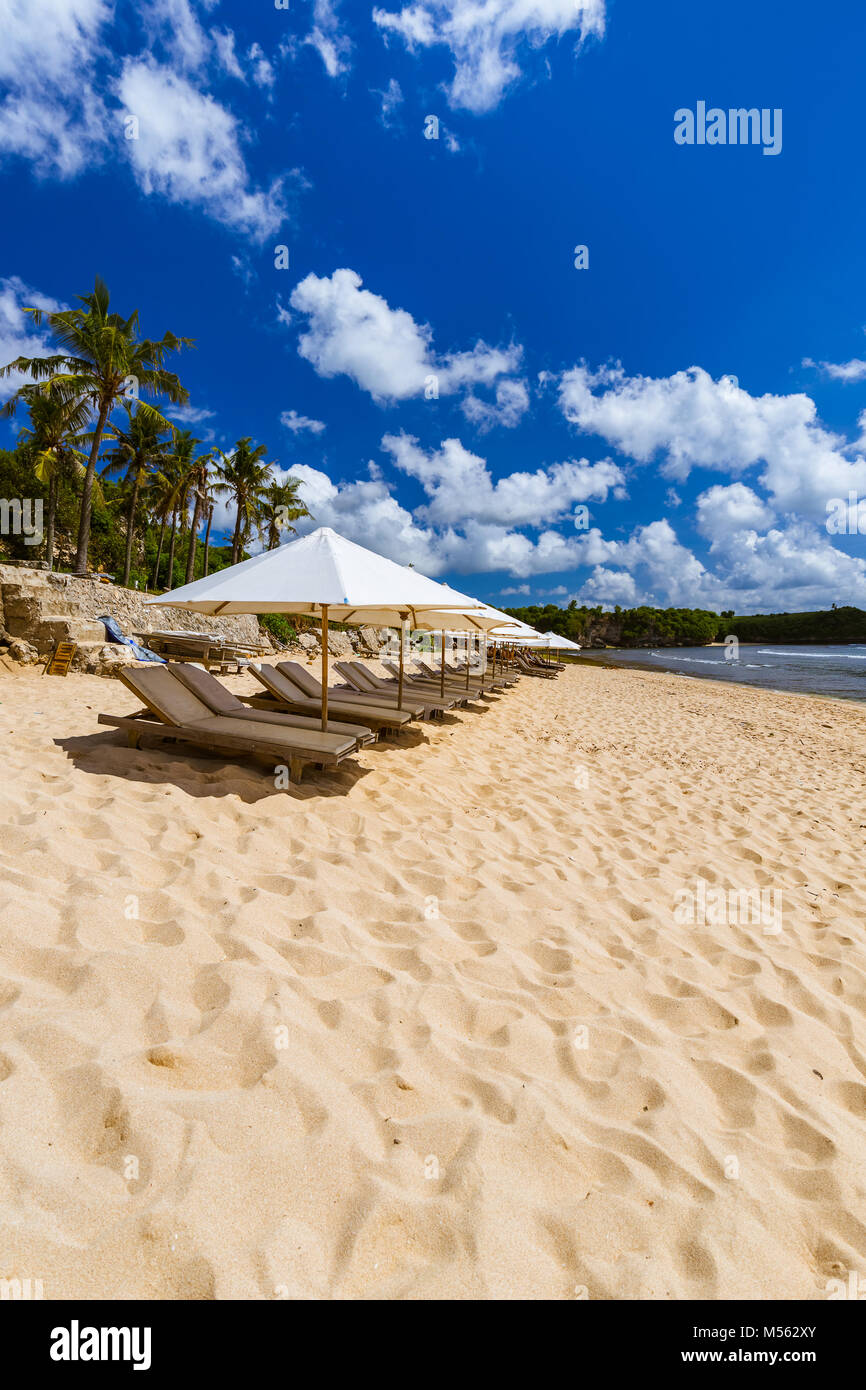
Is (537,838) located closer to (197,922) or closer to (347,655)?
(197,922)

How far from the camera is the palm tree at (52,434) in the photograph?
2327cm

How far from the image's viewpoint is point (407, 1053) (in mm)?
2275

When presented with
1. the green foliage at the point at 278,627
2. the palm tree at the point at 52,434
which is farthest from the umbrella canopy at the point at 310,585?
the palm tree at the point at 52,434

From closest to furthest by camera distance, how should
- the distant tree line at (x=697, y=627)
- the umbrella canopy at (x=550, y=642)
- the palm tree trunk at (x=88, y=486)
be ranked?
the umbrella canopy at (x=550, y=642) → the palm tree trunk at (x=88, y=486) → the distant tree line at (x=697, y=627)

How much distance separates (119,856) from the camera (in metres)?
3.29

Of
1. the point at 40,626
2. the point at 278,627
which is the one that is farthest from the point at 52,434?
the point at 40,626

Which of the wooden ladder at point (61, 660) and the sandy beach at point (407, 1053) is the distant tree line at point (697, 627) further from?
the sandy beach at point (407, 1053)

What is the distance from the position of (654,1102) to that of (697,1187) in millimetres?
334

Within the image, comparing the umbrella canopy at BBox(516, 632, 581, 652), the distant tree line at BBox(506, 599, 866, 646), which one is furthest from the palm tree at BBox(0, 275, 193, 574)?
the distant tree line at BBox(506, 599, 866, 646)

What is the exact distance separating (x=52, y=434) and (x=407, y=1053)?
1311 inches

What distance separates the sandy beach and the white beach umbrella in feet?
5.16

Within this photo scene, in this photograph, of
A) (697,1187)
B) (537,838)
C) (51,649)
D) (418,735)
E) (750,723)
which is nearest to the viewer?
(697,1187)

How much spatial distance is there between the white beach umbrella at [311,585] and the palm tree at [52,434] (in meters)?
21.9

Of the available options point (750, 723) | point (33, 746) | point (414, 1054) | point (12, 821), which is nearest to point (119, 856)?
point (12, 821)
